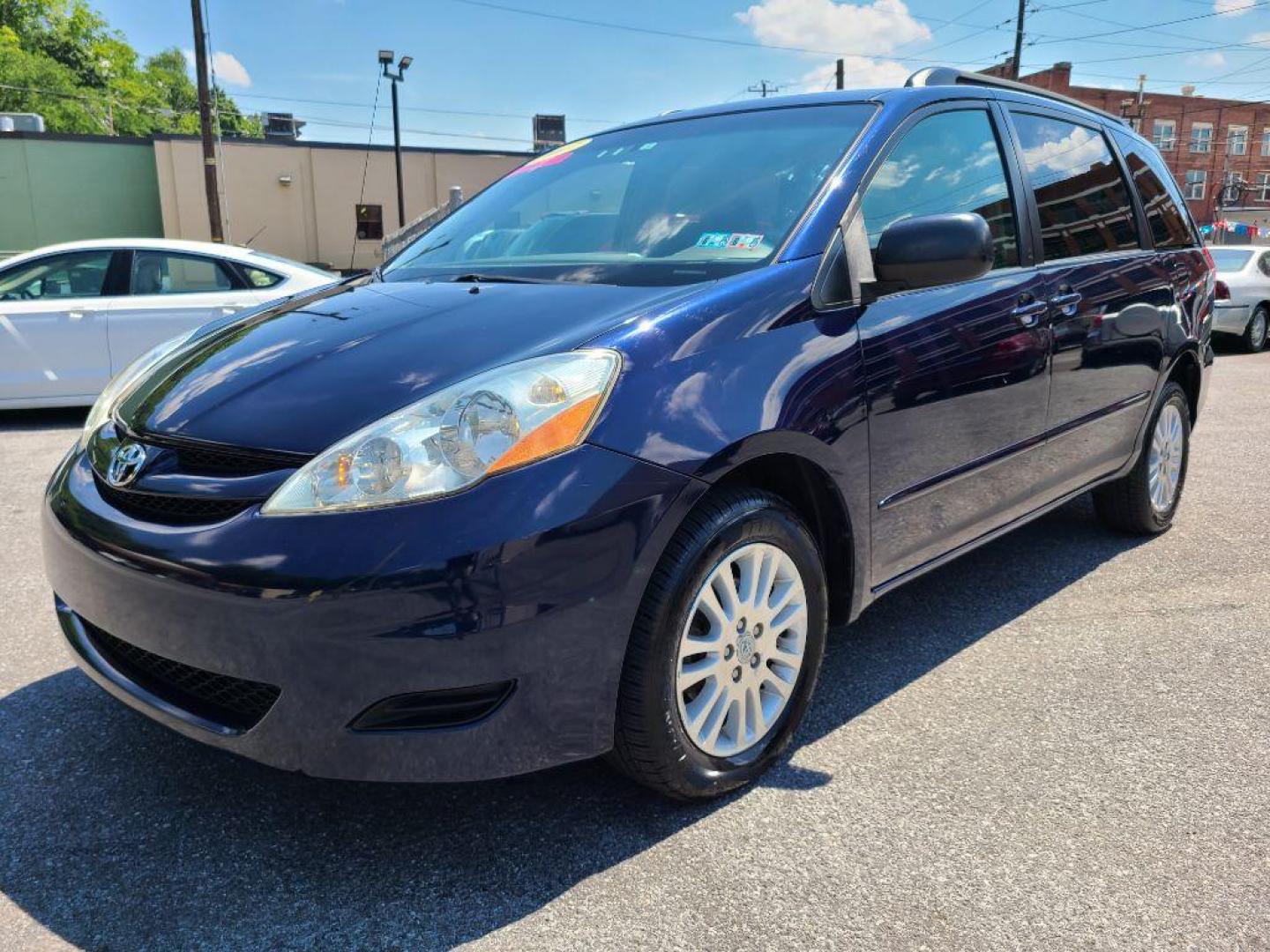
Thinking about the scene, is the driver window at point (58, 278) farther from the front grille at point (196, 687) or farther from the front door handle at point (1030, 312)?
the front door handle at point (1030, 312)

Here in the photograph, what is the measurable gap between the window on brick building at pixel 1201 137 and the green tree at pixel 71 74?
195 feet

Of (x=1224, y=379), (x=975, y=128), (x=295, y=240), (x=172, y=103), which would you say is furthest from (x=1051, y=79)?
(x=172, y=103)

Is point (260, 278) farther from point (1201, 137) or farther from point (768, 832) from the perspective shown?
point (1201, 137)

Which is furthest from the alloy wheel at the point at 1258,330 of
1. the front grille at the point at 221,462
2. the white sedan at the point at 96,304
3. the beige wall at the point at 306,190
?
the beige wall at the point at 306,190

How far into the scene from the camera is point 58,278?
6.98 m

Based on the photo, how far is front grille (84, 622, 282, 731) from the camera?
188 cm

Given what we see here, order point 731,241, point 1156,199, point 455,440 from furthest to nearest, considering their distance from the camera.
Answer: point 1156,199 → point 731,241 → point 455,440

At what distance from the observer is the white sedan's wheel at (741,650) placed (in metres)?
2.14

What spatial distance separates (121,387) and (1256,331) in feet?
46.1

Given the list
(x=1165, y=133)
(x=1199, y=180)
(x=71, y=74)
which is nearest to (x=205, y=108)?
(x=71, y=74)

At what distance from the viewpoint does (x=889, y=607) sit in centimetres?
355

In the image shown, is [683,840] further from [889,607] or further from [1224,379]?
[1224,379]

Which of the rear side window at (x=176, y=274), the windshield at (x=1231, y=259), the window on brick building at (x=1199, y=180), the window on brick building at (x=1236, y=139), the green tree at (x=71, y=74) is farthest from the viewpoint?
the window on brick building at (x=1236, y=139)

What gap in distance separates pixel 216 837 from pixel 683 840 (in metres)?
1.02
